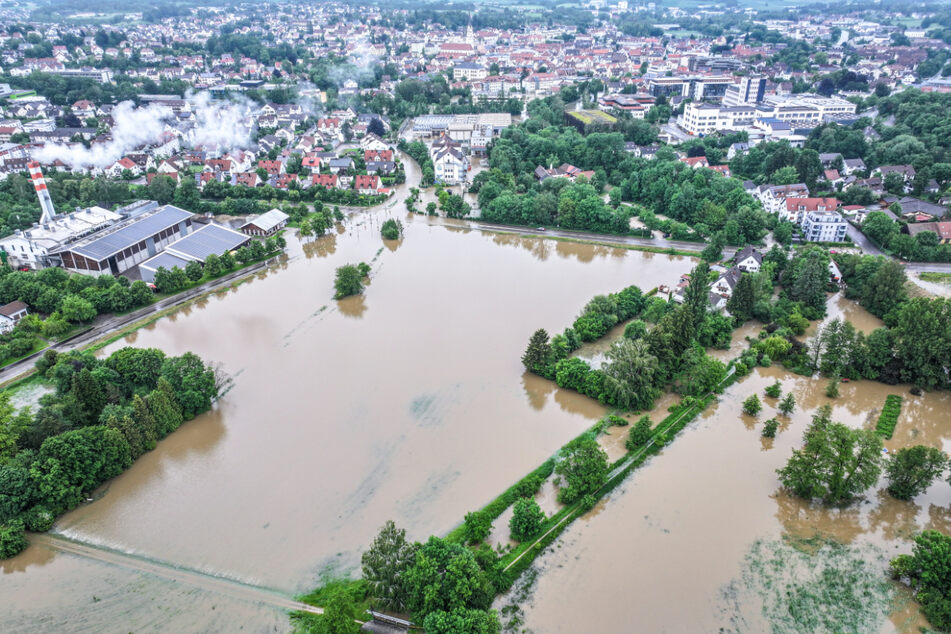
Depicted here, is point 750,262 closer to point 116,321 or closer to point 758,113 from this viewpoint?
point 116,321

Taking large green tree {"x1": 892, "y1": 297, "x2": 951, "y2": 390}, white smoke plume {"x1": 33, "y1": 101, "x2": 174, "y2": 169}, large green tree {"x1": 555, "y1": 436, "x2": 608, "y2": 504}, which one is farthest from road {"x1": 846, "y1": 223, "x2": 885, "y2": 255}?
white smoke plume {"x1": 33, "y1": 101, "x2": 174, "y2": 169}

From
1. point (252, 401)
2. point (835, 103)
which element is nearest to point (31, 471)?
point (252, 401)

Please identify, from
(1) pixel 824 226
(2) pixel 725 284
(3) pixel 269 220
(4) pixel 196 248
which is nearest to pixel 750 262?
(2) pixel 725 284

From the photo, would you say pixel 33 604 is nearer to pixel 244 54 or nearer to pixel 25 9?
pixel 244 54

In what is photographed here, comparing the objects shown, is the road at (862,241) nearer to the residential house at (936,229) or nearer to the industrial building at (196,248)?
the residential house at (936,229)

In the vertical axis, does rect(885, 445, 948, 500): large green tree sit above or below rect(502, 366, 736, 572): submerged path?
above

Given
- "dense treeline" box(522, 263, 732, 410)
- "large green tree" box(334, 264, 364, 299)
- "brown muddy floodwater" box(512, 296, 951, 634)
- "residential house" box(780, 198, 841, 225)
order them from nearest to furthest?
"brown muddy floodwater" box(512, 296, 951, 634) → "dense treeline" box(522, 263, 732, 410) → "large green tree" box(334, 264, 364, 299) → "residential house" box(780, 198, 841, 225)

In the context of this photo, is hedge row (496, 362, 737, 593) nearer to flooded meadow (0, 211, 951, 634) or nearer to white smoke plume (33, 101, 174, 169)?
flooded meadow (0, 211, 951, 634)
